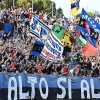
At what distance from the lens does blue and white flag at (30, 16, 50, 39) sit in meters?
16.8

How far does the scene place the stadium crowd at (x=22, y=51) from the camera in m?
15.3

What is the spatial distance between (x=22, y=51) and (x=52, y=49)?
1.69m

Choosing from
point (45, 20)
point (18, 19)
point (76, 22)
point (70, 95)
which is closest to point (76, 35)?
point (76, 22)

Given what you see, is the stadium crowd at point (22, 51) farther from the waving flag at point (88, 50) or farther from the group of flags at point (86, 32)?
the group of flags at point (86, 32)

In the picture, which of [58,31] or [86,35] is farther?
[86,35]

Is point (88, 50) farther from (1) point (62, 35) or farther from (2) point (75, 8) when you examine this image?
(2) point (75, 8)

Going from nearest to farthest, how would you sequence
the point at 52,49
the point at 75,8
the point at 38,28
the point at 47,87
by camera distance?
the point at 47,87 → the point at 38,28 → the point at 52,49 → the point at 75,8

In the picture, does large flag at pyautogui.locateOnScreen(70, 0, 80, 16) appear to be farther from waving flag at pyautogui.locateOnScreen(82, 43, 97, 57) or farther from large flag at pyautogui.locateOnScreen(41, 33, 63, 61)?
large flag at pyautogui.locateOnScreen(41, 33, 63, 61)

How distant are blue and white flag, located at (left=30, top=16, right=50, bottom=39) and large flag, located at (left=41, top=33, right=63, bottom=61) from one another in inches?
10.4

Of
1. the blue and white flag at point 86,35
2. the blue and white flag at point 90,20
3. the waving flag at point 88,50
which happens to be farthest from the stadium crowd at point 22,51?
the blue and white flag at point 90,20

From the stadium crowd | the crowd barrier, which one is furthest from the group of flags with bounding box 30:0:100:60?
the crowd barrier

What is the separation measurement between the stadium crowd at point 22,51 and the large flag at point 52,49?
0.79 feet

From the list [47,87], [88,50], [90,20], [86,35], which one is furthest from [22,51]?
[90,20]

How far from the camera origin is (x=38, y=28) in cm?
1700
